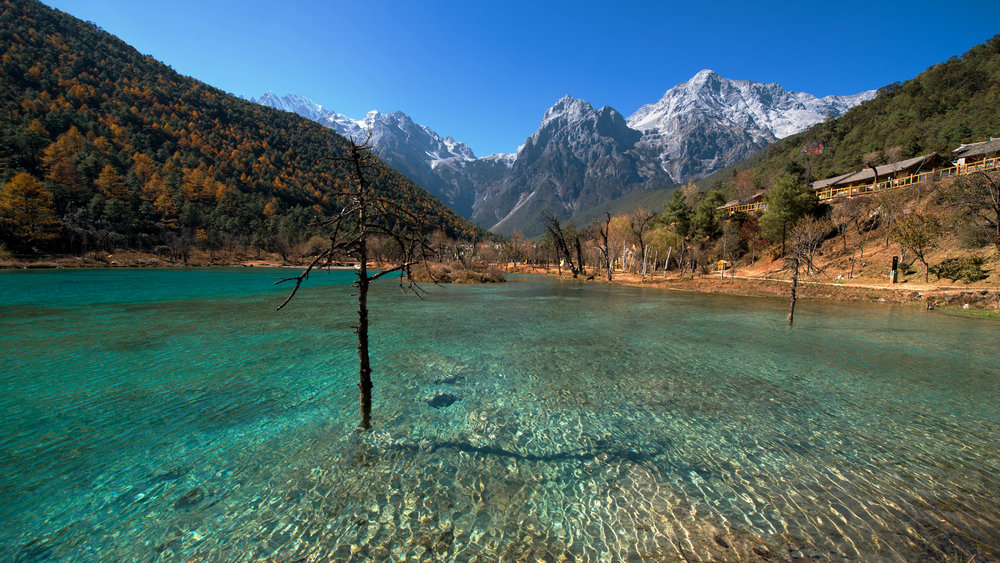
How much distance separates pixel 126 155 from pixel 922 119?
192412mm

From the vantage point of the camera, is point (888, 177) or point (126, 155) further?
point (126, 155)

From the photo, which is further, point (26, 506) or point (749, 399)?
point (749, 399)

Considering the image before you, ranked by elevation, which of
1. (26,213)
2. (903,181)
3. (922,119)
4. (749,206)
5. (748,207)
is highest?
(922,119)

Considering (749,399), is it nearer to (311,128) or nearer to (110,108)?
(110,108)

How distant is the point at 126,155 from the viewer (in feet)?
306

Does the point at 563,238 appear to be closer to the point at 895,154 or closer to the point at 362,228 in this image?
the point at 895,154

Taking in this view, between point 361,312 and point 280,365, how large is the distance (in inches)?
249

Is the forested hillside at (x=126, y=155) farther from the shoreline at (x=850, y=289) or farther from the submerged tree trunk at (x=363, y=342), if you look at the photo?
the submerged tree trunk at (x=363, y=342)

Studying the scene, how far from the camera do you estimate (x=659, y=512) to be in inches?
172

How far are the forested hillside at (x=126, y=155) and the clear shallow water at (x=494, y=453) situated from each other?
53.7 m

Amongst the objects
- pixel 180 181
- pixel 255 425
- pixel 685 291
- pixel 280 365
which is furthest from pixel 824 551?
pixel 180 181

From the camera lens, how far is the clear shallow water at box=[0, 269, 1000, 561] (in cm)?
387

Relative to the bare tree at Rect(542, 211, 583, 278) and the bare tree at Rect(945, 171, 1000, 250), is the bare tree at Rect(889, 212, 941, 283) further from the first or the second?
the bare tree at Rect(542, 211, 583, 278)

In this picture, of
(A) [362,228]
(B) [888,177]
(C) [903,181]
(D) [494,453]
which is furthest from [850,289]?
(A) [362,228]
